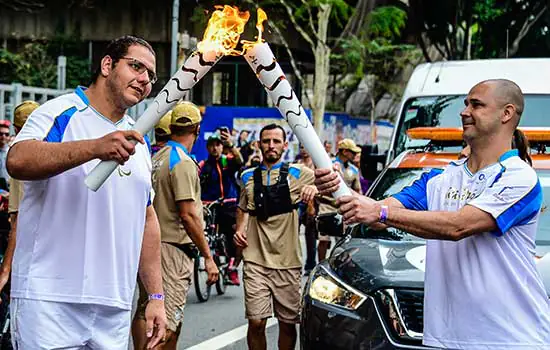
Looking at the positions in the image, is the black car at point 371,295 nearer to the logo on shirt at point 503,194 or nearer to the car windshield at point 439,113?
the logo on shirt at point 503,194

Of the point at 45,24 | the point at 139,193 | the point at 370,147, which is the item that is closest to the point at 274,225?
the point at 139,193

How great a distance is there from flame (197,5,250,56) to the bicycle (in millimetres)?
6797

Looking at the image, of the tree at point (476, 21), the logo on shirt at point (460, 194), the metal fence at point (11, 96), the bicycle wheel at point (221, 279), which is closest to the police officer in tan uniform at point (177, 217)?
the logo on shirt at point (460, 194)

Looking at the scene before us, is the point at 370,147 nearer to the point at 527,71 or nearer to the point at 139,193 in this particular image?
the point at 527,71

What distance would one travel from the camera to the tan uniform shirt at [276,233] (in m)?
7.41

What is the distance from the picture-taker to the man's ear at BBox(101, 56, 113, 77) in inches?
164

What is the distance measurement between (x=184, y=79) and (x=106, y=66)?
0.46 meters

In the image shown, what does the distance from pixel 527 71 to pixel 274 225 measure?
3.81 meters

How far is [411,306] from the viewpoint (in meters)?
5.77

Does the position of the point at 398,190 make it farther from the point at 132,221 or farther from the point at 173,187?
the point at 132,221

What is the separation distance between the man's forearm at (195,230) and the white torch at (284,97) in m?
3.01

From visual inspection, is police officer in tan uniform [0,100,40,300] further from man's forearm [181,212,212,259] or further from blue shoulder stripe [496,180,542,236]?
blue shoulder stripe [496,180,542,236]

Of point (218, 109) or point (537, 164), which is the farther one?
point (218, 109)

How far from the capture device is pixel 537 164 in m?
7.09
